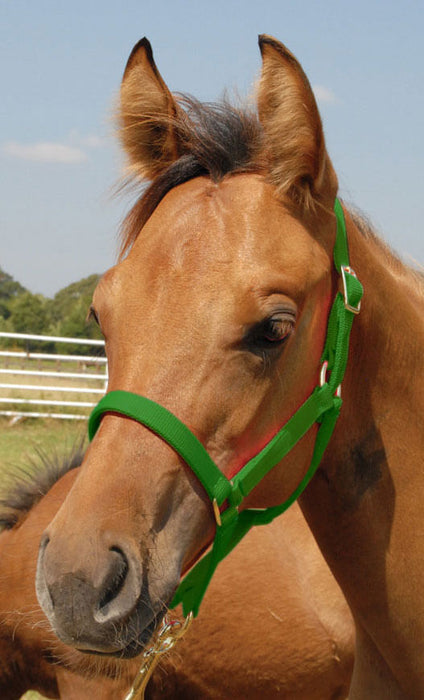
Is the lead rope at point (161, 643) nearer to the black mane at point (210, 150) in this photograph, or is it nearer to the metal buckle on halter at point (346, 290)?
the metal buckle on halter at point (346, 290)

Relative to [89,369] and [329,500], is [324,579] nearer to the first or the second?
[329,500]

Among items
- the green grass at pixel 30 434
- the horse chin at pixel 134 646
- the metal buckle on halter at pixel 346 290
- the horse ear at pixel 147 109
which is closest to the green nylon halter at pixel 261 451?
the metal buckle on halter at pixel 346 290

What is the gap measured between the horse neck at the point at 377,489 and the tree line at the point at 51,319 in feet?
41.2

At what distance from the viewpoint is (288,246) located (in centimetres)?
199

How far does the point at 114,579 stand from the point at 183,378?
51 centimetres

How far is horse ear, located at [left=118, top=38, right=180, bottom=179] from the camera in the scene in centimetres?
235

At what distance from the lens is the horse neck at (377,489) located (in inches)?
87.7

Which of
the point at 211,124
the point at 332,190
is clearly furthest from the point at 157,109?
the point at 332,190

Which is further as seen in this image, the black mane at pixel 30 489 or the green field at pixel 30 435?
the green field at pixel 30 435

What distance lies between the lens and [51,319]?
4316 centimetres

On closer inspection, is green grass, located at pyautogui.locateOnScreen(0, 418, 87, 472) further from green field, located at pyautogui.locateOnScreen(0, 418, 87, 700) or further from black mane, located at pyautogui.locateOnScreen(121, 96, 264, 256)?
black mane, located at pyautogui.locateOnScreen(121, 96, 264, 256)

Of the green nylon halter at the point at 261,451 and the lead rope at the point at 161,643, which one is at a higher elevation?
the green nylon halter at the point at 261,451

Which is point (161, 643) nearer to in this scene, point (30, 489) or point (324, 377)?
point (324, 377)

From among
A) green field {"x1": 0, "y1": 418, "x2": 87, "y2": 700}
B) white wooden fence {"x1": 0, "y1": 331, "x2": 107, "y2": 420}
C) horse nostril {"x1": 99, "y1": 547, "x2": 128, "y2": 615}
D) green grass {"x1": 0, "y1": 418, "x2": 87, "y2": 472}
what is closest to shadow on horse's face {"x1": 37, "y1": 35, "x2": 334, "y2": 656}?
horse nostril {"x1": 99, "y1": 547, "x2": 128, "y2": 615}
